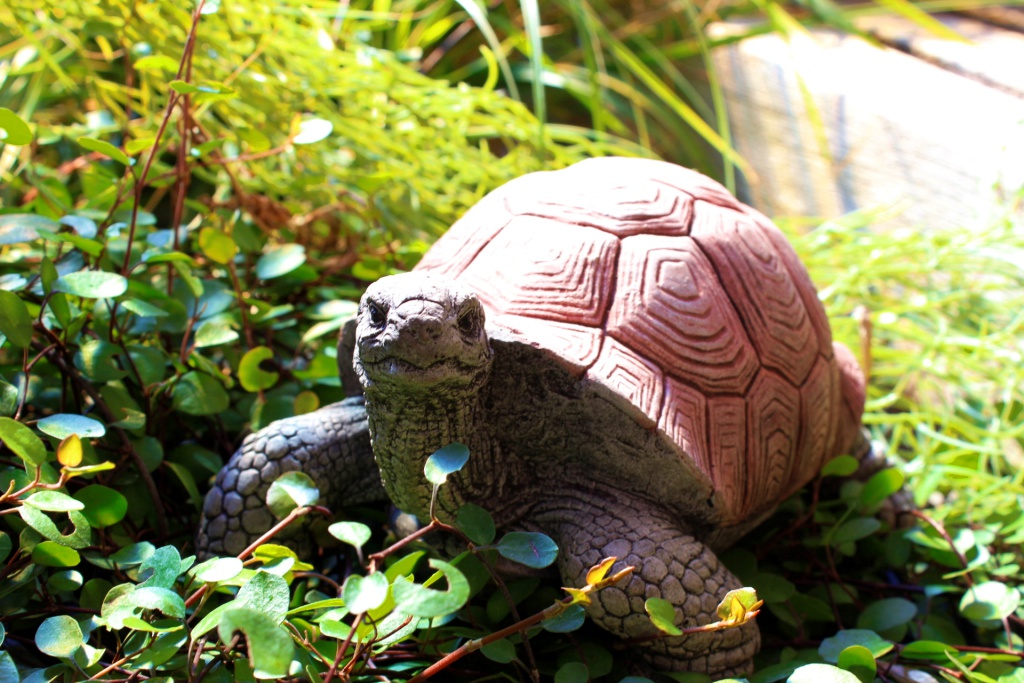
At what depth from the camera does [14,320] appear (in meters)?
1.12

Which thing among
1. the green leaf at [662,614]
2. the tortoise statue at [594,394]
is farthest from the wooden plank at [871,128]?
the green leaf at [662,614]

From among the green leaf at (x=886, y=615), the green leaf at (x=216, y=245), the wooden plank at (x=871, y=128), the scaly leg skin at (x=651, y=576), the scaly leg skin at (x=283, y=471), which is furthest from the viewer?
the wooden plank at (x=871, y=128)

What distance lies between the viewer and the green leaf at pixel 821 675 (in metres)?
0.97

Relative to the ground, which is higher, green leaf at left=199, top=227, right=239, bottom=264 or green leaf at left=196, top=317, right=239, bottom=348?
green leaf at left=199, top=227, right=239, bottom=264

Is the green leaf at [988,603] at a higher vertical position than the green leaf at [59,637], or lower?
lower

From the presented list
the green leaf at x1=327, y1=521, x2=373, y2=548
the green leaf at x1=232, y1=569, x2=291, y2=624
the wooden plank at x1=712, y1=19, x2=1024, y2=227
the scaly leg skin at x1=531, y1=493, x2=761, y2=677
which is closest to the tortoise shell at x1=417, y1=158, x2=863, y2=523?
the scaly leg skin at x1=531, y1=493, x2=761, y2=677

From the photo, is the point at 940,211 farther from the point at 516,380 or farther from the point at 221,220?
the point at 221,220

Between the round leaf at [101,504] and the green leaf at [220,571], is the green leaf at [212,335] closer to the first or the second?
the round leaf at [101,504]

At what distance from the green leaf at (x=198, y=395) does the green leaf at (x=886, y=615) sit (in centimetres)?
108

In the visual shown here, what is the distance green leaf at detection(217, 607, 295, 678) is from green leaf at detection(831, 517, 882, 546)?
3.37 ft

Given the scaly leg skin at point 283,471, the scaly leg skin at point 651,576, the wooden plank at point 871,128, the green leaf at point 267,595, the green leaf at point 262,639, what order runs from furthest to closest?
the wooden plank at point 871,128
the scaly leg skin at point 283,471
the scaly leg skin at point 651,576
the green leaf at point 267,595
the green leaf at point 262,639

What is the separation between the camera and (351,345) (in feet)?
4.11

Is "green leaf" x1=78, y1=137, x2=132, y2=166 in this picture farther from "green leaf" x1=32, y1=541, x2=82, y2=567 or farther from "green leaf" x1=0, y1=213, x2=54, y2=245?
"green leaf" x1=32, y1=541, x2=82, y2=567

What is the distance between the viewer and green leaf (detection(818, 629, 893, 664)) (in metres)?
1.16
